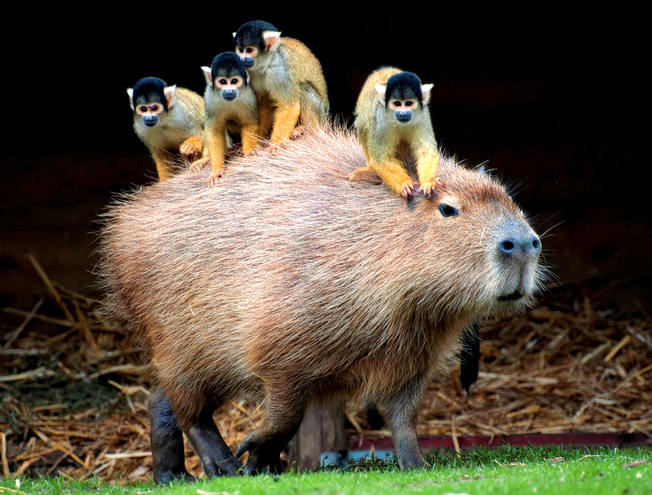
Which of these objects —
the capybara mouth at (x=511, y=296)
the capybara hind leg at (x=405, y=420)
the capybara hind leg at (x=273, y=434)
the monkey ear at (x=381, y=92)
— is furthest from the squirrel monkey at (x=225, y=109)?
the capybara mouth at (x=511, y=296)

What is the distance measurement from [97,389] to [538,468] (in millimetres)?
5270

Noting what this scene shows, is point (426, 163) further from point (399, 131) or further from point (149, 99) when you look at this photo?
point (149, 99)

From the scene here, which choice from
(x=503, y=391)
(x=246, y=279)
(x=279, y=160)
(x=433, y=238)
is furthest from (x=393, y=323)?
(x=503, y=391)

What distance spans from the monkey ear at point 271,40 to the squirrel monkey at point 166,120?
2.26 feet

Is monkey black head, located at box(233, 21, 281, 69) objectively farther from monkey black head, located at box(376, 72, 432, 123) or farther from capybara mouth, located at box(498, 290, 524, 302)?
capybara mouth, located at box(498, 290, 524, 302)

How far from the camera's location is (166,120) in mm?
Answer: 6324

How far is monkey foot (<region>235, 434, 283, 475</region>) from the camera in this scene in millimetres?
5406

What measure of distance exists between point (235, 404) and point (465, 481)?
15.6 ft

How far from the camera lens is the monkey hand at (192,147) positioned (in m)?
6.41

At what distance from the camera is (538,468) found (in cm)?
480

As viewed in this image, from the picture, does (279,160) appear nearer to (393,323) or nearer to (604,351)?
(393,323)

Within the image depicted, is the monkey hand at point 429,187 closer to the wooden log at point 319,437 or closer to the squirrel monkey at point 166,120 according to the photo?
the squirrel monkey at point 166,120

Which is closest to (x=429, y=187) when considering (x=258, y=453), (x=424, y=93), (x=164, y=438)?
(x=424, y=93)

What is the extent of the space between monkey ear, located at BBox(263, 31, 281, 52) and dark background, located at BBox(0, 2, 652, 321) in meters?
3.04
